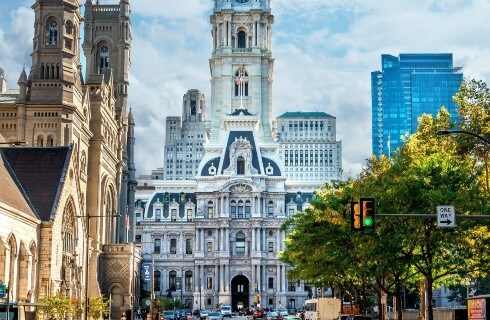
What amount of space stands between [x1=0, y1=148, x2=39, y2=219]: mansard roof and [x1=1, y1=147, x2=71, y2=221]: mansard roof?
0.44 m

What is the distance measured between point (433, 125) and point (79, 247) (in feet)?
113

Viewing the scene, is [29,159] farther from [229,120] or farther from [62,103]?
[229,120]

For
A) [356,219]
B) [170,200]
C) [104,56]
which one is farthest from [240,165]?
[356,219]

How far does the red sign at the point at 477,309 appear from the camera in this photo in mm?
44219

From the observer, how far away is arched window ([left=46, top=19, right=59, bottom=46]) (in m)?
92.4

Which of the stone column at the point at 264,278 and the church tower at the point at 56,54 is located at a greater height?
the church tower at the point at 56,54

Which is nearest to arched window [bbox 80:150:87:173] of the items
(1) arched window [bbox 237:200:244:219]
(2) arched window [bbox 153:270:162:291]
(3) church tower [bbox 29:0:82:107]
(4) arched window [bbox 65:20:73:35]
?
(3) church tower [bbox 29:0:82:107]

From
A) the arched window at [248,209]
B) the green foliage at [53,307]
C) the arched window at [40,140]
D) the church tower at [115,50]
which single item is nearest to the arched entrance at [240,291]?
the arched window at [248,209]

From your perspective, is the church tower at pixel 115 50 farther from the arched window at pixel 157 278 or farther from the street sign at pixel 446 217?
the street sign at pixel 446 217

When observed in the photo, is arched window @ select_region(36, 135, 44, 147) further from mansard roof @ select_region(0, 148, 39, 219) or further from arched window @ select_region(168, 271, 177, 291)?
arched window @ select_region(168, 271, 177, 291)

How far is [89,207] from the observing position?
103 metres

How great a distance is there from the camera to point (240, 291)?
175250 mm

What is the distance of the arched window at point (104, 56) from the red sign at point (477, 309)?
8571cm

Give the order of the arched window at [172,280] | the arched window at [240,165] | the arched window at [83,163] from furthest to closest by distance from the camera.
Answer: the arched window at [172,280], the arched window at [240,165], the arched window at [83,163]
